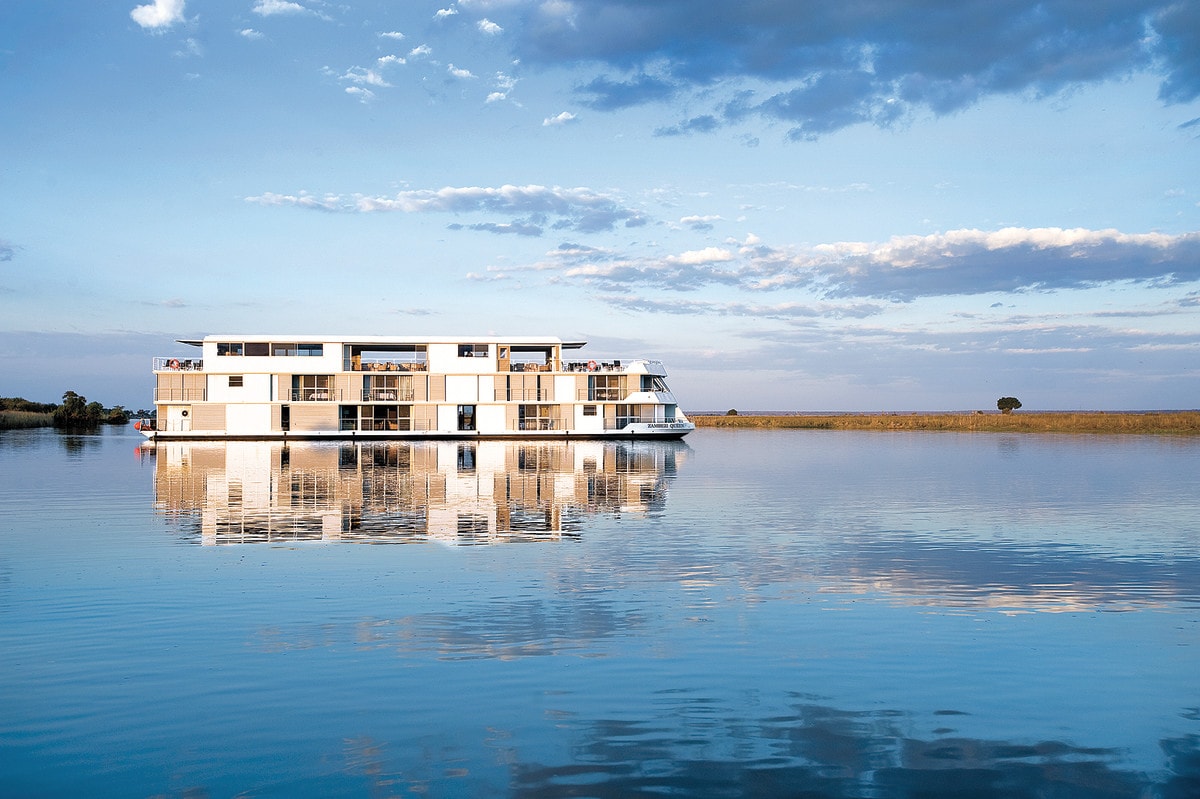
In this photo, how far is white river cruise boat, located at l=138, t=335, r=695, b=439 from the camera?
230 ft

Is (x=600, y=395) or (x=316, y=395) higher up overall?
(x=316, y=395)

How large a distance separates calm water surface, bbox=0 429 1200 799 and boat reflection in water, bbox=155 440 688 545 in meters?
0.31

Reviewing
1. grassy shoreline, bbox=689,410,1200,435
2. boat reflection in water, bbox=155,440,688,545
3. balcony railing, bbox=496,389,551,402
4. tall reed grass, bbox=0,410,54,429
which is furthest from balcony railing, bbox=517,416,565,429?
tall reed grass, bbox=0,410,54,429

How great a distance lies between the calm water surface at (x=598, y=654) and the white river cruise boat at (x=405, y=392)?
161ft

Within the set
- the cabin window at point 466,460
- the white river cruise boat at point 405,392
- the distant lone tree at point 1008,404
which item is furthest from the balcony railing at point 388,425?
the distant lone tree at point 1008,404

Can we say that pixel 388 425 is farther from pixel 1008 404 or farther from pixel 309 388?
pixel 1008 404

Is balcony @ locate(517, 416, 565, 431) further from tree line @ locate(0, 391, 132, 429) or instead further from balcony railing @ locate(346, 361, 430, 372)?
tree line @ locate(0, 391, 132, 429)

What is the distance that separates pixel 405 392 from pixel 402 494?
4712 cm

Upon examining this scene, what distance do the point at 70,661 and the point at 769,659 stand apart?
7497 millimetres

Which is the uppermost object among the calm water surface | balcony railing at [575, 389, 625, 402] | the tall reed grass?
balcony railing at [575, 389, 625, 402]

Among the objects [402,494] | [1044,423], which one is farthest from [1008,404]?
[402,494]

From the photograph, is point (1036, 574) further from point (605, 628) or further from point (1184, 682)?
point (605, 628)

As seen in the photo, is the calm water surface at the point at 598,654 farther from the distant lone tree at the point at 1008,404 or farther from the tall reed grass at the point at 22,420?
the distant lone tree at the point at 1008,404

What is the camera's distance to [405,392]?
242ft
